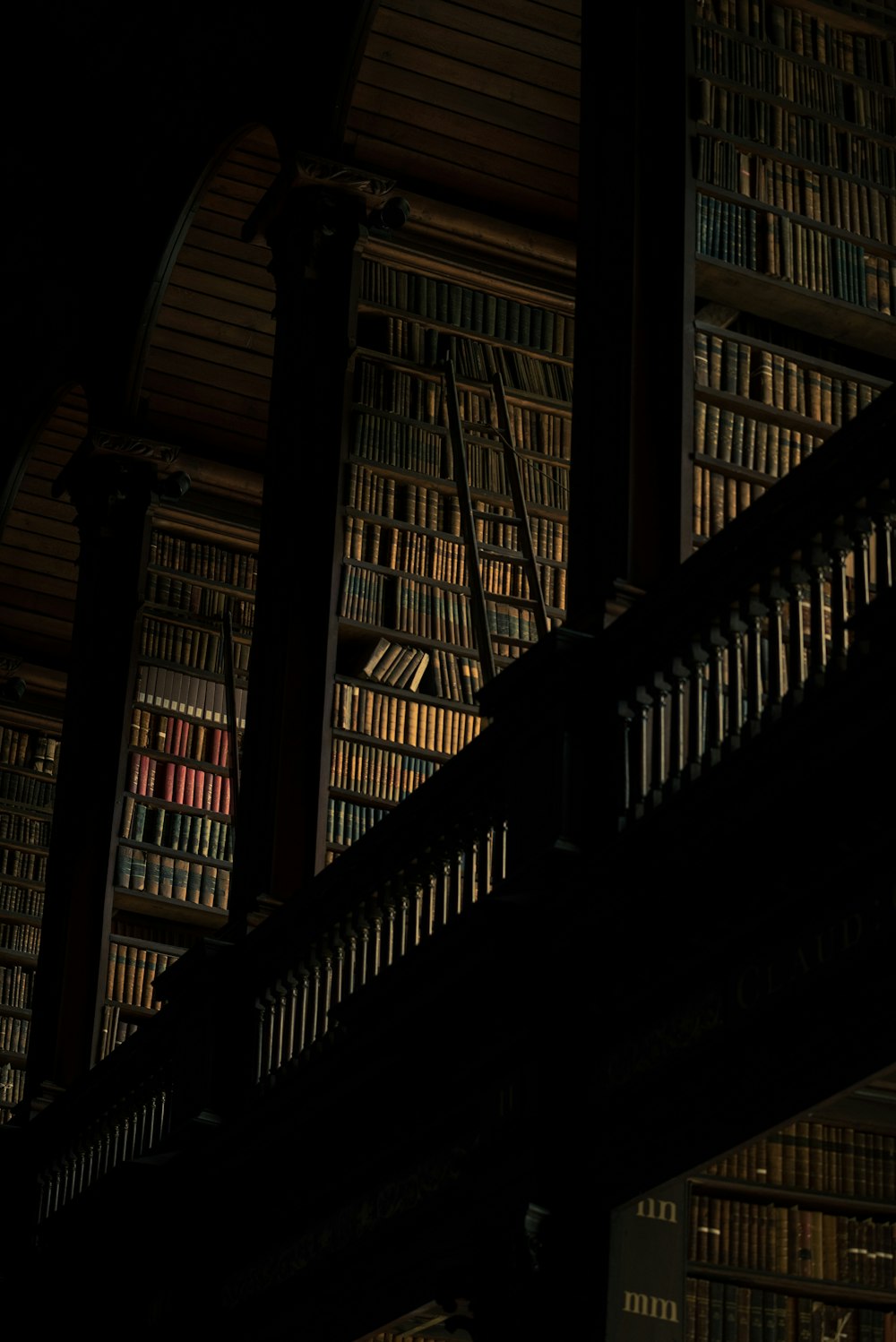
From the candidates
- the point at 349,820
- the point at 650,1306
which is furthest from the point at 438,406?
the point at 650,1306

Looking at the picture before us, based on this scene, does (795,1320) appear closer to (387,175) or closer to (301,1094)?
(301,1094)

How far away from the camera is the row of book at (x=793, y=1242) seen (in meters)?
4.60

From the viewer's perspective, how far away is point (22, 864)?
34.0 ft

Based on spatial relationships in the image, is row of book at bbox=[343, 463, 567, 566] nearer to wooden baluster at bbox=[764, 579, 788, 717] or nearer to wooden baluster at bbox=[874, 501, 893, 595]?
wooden baluster at bbox=[764, 579, 788, 717]

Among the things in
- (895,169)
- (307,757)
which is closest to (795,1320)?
(307,757)

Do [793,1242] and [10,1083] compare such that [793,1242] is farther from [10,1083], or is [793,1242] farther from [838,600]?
[10,1083]

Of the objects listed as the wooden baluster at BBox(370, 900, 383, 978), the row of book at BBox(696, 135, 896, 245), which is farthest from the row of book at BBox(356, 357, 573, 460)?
the wooden baluster at BBox(370, 900, 383, 978)

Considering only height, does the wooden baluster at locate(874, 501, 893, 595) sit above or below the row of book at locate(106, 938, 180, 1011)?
below

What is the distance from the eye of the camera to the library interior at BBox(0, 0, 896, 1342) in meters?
3.97

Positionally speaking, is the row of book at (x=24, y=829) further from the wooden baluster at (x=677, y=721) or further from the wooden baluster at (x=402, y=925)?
the wooden baluster at (x=677, y=721)

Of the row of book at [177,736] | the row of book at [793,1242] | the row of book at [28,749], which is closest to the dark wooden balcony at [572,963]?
the row of book at [793,1242]

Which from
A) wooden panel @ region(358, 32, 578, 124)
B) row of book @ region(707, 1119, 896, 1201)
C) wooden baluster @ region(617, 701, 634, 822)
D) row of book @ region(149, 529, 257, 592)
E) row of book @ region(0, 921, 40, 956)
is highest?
wooden panel @ region(358, 32, 578, 124)

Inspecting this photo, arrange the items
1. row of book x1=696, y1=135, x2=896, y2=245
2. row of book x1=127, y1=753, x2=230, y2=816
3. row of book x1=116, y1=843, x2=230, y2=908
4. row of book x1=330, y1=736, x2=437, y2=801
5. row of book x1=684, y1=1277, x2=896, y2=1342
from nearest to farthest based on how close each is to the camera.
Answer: row of book x1=684, y1=1277, x2=896, y2=1342 < row of book x1=696, y1=135, x2=896, y2=245 < row of book x1=330, y1=736, x2=437, y2=801 < row of book x1=116, y1=843, x2=230, y2=908 < row of book x1=127, y1=753, x2=230, y2=816

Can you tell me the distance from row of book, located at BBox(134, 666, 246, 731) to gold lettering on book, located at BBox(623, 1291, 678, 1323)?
15.5ft
